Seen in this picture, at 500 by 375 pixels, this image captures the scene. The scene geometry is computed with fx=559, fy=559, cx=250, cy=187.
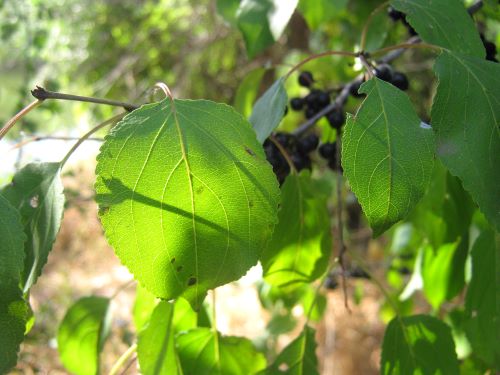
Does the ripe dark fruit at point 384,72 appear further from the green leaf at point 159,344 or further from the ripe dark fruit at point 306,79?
the green leaf at point 159,344

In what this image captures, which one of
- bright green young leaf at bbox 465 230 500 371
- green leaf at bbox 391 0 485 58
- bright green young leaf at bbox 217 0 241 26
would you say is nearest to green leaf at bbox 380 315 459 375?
bright green young leaf at bbox 465 230 500 371

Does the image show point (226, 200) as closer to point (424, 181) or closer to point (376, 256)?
point (424, 181)

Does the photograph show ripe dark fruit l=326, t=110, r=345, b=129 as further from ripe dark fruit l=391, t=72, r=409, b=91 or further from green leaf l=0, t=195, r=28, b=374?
green leaf l=0, t=195, r=28, b=374

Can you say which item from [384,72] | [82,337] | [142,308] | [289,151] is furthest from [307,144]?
[82,337]

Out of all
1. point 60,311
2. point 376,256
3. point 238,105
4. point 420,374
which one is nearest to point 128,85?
point 60,311

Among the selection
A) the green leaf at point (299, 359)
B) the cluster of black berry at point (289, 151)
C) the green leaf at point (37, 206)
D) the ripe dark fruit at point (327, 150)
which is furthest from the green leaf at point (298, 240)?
the green leaf at point (37, 206)
